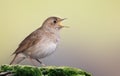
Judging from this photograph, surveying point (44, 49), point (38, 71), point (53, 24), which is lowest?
point (38, 71)

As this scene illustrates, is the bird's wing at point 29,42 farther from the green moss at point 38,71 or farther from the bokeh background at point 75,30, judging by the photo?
the green moss at point 38,71

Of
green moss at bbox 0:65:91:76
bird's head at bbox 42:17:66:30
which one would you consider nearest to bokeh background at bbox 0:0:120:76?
bird's head at bbox 42:17:66:30

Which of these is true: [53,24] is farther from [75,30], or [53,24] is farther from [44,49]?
[75,30]

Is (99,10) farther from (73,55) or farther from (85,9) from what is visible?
(73,55)

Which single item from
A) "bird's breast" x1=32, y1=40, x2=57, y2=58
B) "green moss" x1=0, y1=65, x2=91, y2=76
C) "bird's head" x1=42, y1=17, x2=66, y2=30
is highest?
"bird's head" x1=42, y1=17, x2=66, y2=30

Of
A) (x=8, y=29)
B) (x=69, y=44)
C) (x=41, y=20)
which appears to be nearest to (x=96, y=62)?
(x=69, y=44)

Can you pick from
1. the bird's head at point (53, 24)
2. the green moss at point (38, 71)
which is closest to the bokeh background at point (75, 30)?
the bird's head at point (53, 24)

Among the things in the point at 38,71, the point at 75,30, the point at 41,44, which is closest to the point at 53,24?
the point at 41,44

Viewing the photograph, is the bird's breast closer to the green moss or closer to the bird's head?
the bird's head
